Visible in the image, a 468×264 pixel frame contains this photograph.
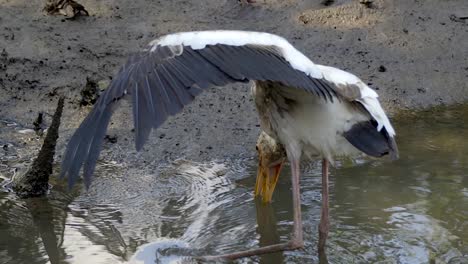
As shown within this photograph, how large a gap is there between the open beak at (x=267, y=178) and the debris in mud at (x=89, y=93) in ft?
5.30

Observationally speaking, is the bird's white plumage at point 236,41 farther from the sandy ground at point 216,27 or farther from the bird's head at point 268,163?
the sandy ground at point 216,27

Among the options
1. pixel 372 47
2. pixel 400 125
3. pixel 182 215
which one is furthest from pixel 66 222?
pixel 372 47

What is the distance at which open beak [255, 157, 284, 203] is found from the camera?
518 cm

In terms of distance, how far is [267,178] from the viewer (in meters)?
5.20

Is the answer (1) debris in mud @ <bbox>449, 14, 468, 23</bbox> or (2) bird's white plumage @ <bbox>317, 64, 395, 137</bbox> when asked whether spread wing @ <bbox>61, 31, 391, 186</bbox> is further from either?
(1) debris in mud @ <bbox>449, 14, 468, 23</bbox>

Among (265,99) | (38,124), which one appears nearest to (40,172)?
(38,124)

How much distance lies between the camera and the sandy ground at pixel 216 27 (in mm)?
6168

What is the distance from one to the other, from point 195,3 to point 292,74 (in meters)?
4.12

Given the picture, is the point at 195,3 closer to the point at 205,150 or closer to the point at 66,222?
the point at 205,150

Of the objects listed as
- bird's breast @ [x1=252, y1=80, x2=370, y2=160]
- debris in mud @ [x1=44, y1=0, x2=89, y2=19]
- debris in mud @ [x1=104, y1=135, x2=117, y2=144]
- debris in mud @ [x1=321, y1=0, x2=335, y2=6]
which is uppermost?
debris in mud @ [x1=44, y1=0, x2=89, y2=19]

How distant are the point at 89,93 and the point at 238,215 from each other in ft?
5.63

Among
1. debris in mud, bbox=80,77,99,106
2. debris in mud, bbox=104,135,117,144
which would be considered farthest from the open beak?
debris in mud, bbox=80,77,99,106

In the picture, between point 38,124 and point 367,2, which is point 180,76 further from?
point 367,2

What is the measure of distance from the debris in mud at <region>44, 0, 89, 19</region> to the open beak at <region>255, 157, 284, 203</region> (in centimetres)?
296
